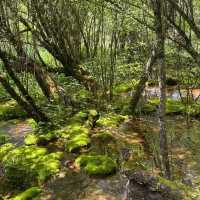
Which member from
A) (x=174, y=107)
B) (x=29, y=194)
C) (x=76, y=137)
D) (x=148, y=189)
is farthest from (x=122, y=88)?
(x=148, y=189)

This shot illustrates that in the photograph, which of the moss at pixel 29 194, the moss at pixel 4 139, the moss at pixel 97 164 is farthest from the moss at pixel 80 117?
the moss at pixel 29 194

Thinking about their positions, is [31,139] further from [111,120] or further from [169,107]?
[169,107]

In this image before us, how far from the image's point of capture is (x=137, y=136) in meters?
12.9

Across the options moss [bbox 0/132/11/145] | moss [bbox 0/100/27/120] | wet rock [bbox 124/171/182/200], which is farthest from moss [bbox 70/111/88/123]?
wet rock [bbox 124/171/182/200]

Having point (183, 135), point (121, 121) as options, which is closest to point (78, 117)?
point (121, 121)

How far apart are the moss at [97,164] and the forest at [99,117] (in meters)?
0.03

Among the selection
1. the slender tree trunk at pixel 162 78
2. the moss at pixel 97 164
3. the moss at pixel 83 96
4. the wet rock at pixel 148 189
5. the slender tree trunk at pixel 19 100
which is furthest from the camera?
the moss at pixel 83 96

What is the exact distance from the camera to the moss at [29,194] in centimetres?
893

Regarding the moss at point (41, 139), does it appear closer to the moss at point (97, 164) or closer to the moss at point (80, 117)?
the moss at point (80, 117)

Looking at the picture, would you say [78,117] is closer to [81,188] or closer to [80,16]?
[81,188]

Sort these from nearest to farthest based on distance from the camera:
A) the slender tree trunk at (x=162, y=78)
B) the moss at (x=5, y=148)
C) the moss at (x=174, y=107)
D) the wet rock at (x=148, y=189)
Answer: the wet rock at (x=148, y=189) → the slender tree trunk at (x=162, y=78) → the moss at (x=5, y=148) → the moss at (x=174, y=107)

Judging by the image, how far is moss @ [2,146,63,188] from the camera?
1012 centimetres

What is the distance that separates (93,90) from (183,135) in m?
4.43

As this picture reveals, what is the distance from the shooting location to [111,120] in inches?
541
